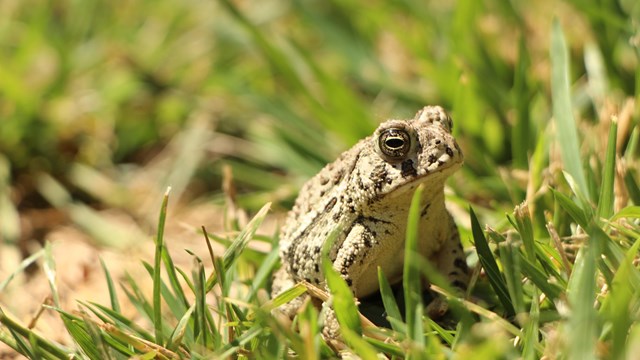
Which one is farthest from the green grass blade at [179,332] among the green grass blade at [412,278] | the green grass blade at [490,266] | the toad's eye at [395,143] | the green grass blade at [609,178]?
the green grass blade at [609,178]

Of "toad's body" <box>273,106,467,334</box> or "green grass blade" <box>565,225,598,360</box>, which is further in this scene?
"toad's body" <box>273,106,467,334</box>

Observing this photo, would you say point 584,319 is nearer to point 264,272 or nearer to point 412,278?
point 412,278

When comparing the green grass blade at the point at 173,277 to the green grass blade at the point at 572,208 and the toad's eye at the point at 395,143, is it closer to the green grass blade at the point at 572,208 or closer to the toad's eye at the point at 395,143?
the toad's eye at the point at 395,143

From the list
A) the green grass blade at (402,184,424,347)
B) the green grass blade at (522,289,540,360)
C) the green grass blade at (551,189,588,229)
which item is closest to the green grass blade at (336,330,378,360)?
the green grass blade at (402,184,424,347)

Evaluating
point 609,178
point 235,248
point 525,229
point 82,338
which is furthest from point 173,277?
point 609,178

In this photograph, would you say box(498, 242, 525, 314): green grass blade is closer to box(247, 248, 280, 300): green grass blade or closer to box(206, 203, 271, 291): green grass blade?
box(206, 203, 271, 291): green grass blade

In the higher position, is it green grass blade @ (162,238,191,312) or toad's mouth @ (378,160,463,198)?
toad's mouth @ (378,160,463,198)

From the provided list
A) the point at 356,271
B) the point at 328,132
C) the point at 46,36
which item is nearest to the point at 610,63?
the point at 328,132
